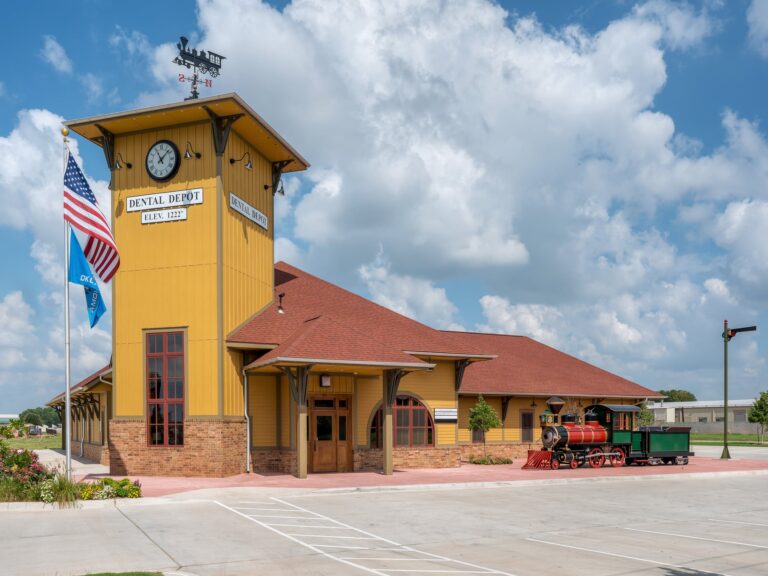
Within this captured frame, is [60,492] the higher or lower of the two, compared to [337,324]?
lower

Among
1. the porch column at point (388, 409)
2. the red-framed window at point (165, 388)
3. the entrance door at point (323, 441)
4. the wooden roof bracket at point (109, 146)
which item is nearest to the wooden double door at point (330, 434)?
the entrance door at point (323, 441)

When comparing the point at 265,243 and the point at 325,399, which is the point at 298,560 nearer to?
the point at 325,399

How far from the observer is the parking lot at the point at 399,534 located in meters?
12.1

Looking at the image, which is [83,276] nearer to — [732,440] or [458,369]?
[458,369]

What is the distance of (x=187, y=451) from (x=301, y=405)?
4.27m

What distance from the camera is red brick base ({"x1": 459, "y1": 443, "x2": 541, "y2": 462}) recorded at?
35.9m

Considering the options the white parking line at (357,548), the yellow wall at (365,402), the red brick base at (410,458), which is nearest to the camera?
the white parking line at (357,548)

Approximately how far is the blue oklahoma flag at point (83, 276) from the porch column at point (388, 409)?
997 cm

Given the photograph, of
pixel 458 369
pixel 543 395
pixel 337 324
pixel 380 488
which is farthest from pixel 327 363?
pixel 543 395

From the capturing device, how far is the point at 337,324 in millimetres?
27797

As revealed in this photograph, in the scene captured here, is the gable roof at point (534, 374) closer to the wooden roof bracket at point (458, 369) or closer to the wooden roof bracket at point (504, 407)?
the wooden roof bracket at point (504, 407)

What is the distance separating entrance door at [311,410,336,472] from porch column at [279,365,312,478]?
8.68 ft

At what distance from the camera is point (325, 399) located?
28500 millimetres

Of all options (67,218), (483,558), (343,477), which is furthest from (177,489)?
(483,558)
